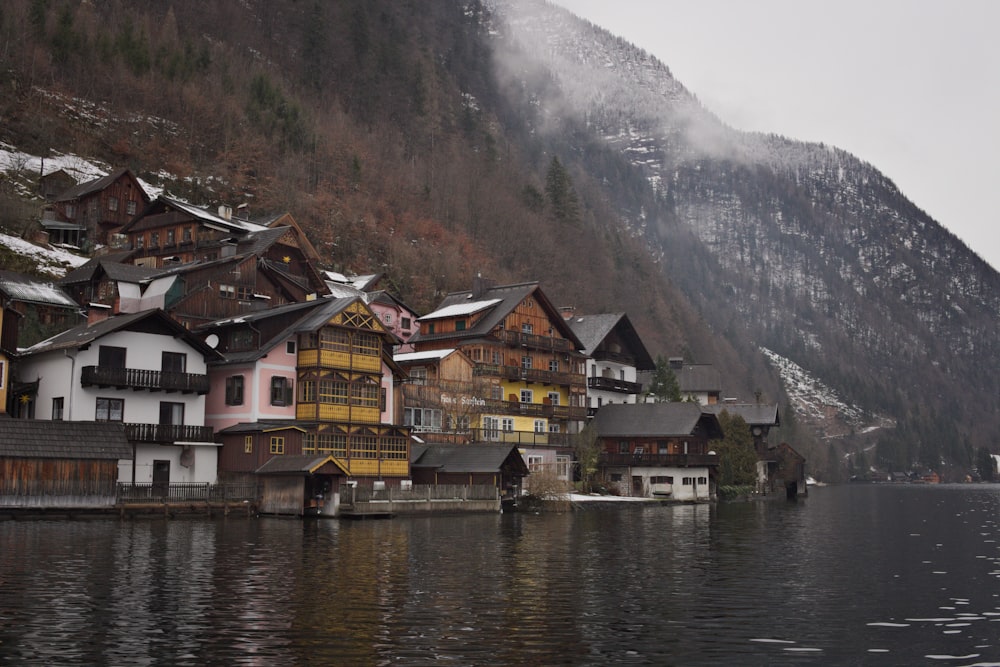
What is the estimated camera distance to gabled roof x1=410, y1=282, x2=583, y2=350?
326ft

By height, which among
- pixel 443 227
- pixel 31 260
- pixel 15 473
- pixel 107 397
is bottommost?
pixel 15 473

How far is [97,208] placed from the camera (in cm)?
12069

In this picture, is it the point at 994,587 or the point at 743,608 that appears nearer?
the point at 743,608

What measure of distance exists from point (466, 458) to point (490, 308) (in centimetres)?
2871

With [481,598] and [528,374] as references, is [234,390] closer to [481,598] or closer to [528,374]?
[528,374]

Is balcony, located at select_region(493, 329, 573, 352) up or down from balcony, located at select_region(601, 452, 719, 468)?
up

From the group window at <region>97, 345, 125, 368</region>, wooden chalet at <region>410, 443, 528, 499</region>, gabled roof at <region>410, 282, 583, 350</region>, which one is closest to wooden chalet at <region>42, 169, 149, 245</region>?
gabled roof at <region>410, 282, 583, 350</region>

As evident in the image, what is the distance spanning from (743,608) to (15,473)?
4268 centimetres

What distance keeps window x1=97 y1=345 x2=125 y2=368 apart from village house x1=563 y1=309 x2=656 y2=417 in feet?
187

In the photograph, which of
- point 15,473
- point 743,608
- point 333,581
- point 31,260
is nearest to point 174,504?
point 15,473

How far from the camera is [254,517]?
6334 centimetres

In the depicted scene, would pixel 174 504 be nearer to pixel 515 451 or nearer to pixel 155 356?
pixel 155 356

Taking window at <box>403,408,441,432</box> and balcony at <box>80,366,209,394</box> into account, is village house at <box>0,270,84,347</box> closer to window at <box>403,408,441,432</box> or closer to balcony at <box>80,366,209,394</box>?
balcony at <box>80,366,209,394</box>

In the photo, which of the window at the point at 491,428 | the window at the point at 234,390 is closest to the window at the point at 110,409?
the window at the point at 234,390
